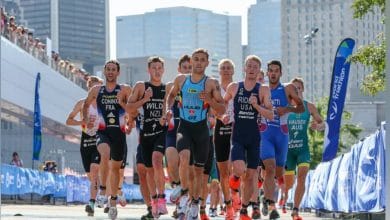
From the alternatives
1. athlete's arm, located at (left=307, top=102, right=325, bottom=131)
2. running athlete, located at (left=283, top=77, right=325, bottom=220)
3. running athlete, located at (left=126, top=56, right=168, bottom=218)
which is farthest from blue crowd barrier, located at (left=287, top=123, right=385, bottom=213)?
running athlete, located at (left=126, top=56, right=168, bottom=218)

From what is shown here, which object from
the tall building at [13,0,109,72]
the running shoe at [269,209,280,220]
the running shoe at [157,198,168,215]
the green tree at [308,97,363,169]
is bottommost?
the running shoe at [269,209,280,220]

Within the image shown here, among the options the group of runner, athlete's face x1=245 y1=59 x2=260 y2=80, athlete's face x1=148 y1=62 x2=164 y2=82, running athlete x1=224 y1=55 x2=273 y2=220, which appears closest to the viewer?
the group of runner

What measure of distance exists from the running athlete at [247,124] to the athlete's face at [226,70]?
162 centimetres

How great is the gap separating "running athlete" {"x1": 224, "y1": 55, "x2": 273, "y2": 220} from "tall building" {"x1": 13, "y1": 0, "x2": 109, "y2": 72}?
112027 millimetres

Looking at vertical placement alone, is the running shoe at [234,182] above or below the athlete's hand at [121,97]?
below

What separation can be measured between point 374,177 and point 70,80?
44.4 meters

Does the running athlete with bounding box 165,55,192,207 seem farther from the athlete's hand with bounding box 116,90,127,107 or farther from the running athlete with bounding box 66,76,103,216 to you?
the running athlete with bounding box 66,76,103,216

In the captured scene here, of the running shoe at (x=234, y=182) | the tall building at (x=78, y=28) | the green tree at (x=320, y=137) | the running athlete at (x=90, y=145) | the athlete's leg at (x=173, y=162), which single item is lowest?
the running shoe at (x=234, y=182)

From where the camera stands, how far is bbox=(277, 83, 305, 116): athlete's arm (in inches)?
552

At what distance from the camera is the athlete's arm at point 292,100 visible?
46.0ft

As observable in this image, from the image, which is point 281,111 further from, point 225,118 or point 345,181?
point 345,181

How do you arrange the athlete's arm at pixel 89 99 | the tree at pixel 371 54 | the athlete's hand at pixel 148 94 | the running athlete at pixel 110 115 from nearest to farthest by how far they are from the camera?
the athlete's hand at pixel 148 94, the running athlete at pixel 110 115, the athlete's arm at pixel 89 99, the tree at pixel 371 54

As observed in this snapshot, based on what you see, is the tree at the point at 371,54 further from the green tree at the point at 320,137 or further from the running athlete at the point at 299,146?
the green tree at the point at 320,137

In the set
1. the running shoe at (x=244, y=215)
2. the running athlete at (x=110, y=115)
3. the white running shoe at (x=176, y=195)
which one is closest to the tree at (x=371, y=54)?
the running athlete at (x=110, y=115)
